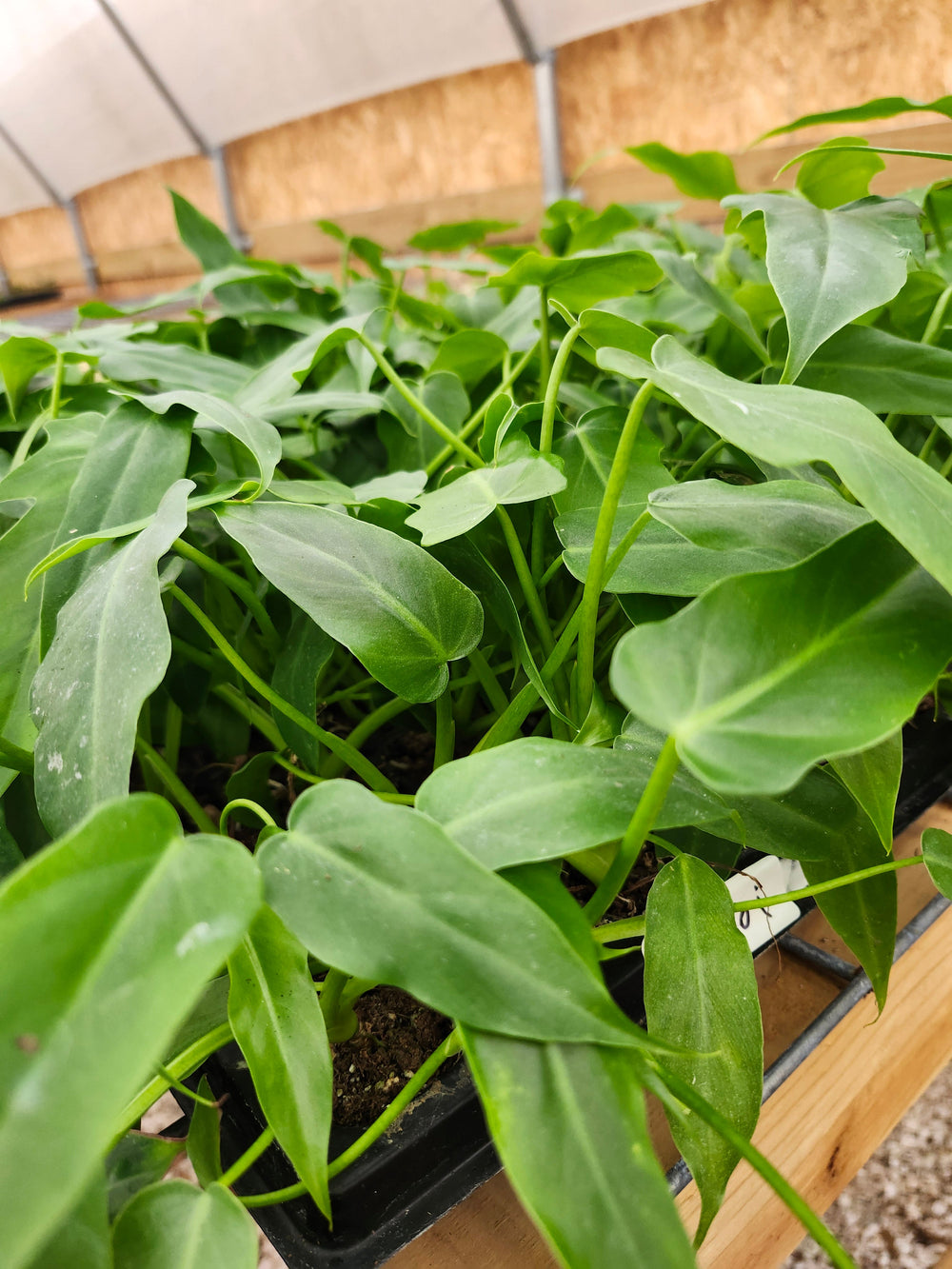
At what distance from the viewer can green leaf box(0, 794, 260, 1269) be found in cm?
16

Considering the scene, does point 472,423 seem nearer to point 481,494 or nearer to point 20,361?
point 481,494

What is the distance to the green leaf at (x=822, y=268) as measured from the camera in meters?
0.35

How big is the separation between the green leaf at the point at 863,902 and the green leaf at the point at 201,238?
0.82m

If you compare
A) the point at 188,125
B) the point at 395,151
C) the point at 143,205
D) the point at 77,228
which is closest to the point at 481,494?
the point at 395,151

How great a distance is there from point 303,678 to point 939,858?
0.92 ft

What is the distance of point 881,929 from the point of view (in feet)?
1.13

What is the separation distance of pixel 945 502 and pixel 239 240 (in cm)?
321

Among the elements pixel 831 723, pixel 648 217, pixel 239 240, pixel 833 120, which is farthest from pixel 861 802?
pixel 239 240

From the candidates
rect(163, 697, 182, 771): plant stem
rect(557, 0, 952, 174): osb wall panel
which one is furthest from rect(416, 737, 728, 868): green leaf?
rect(557, 0, 952, 174): osb wall panel

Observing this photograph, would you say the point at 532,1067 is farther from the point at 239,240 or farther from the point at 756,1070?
the point at 239,240

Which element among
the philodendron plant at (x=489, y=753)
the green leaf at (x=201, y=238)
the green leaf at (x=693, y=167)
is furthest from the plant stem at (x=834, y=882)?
the green leaf at (x=201, y=238)

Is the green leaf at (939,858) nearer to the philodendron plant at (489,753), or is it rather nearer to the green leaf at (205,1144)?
the philodendron plant at (489,753)

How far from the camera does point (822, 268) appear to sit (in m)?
0.39

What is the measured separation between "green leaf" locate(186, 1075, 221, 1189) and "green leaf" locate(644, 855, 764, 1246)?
0.18m
